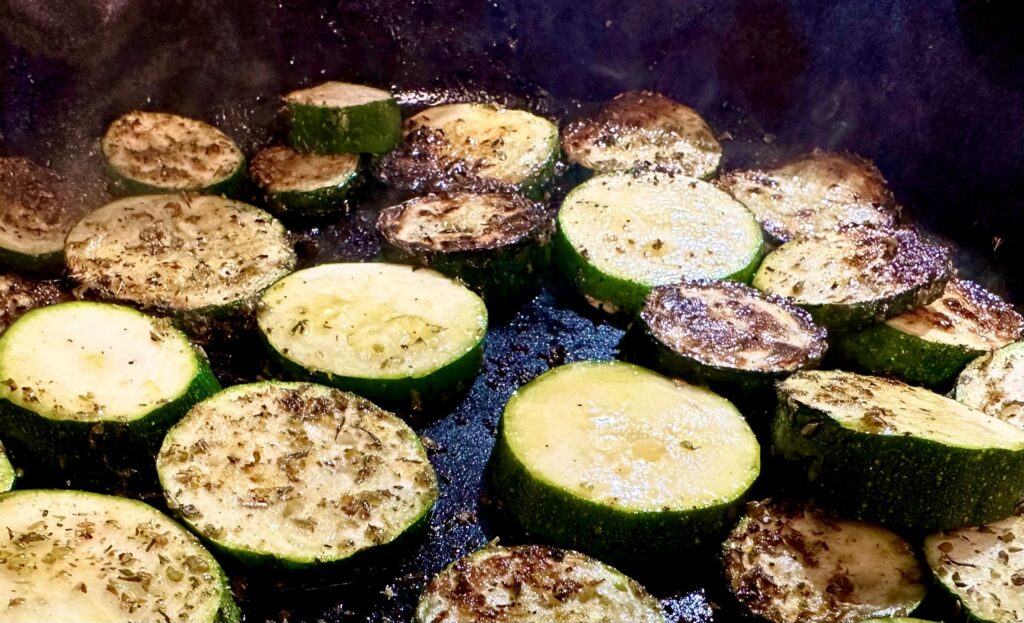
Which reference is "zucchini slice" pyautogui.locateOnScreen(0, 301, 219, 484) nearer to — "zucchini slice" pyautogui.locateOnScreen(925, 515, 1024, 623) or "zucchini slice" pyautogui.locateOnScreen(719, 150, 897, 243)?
"zucchini slice" pyautogui.locateOnScreen(925, 515, 1024, 623)

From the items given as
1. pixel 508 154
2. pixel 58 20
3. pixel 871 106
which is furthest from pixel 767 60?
pixel 58 20

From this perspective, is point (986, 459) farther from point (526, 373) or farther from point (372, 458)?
point (372, 458)

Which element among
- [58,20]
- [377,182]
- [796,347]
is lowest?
[377,182]

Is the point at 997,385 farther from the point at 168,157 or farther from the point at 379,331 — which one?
the point at 168,157

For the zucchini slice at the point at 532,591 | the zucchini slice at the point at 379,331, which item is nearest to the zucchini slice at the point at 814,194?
the zucchini slice at the point at 379,331

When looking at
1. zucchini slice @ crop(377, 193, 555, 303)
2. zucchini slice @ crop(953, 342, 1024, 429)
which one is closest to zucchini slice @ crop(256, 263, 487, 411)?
zucchini slice @ crop(377, 193, 555, 303)

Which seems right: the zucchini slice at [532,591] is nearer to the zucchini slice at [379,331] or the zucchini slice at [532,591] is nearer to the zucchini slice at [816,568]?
the zucchini slice at [816,568]
